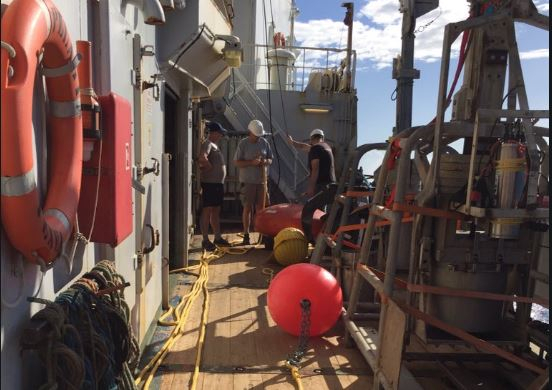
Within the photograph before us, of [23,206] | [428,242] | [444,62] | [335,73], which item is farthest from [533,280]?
[335,73]

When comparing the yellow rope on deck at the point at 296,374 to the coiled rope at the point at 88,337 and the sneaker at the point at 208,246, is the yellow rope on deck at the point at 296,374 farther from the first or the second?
the sneaker at the point at 208,246

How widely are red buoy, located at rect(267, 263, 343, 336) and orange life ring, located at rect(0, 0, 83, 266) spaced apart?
6.89 feet

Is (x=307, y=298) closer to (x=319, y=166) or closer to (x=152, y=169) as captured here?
(x=152, y=169)

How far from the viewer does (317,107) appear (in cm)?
1113

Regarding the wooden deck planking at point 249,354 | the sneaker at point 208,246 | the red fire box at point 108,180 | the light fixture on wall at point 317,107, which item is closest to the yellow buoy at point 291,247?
the wooden deck planking at point 249,354

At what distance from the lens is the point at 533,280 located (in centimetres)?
292

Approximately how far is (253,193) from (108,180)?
207 inches

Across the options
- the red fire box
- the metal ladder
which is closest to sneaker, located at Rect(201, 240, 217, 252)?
the metal ladder

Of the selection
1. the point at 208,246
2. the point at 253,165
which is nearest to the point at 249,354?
the point at 208,246

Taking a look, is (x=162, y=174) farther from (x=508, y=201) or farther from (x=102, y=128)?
(x=508, y=201)

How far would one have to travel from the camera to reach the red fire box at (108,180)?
1.97 meters

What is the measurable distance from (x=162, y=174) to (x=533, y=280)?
2.94 m

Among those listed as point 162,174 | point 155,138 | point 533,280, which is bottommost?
point 533,280

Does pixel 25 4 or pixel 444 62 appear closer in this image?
pixel 25 4
